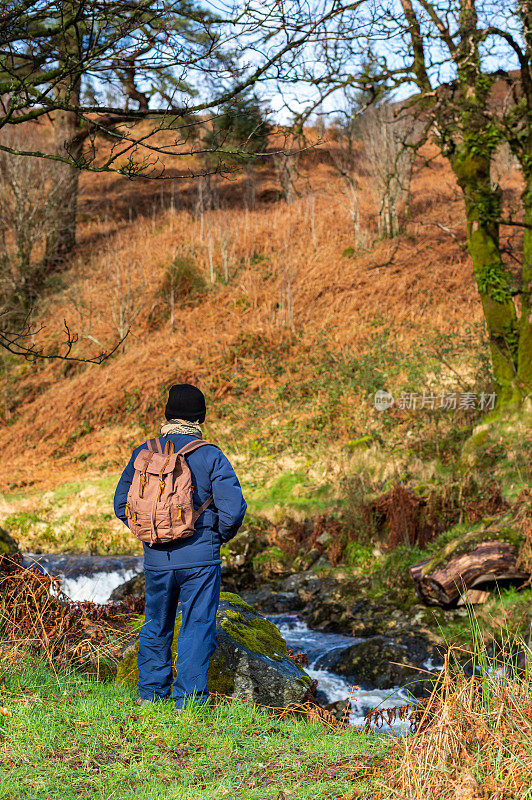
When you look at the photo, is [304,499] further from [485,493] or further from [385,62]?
[385,62]

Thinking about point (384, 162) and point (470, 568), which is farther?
point (384, 162)

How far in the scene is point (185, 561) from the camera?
396cm

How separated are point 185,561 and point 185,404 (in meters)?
0.97

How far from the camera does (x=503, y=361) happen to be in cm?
1046

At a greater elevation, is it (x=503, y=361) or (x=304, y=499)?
(x=503, y=361)

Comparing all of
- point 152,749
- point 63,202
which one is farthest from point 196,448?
point 63,202

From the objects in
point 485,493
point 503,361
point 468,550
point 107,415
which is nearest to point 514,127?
point 503,361

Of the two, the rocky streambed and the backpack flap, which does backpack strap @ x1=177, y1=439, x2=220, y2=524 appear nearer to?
the backpack flap

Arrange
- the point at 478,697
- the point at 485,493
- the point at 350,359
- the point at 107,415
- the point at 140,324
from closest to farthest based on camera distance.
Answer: the point at 478,697, the point at 485,493, the point at 350,359, the point at 107,415, the point at 140,324

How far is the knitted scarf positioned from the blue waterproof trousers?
83 centimetres

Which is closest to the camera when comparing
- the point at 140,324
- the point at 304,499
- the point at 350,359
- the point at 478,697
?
the point at 478,697

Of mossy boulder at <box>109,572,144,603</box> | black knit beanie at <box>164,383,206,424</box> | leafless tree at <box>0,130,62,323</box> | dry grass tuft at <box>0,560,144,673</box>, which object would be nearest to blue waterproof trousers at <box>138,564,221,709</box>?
dry grass tuft at <box>0,560,144,673</box>

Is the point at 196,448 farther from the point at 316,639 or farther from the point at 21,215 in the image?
the point at 21,215

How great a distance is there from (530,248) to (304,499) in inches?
221
